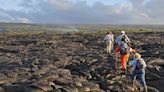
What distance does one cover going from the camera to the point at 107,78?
32156mm

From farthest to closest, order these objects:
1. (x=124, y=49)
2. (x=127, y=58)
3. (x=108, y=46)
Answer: (x=108, y=46)
(x=127, y=58)
(x=124, y=49)

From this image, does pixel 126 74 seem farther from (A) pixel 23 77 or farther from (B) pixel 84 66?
(A) pixel 23 77

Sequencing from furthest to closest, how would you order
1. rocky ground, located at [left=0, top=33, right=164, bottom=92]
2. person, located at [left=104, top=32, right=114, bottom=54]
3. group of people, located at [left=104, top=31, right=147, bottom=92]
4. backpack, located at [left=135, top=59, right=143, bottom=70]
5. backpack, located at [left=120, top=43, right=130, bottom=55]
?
person, located at [left=104, top=32, right=114, bottom=54] < backpack, located at [left=120, top=43, right=130, bottom=55] < rocky ground, located at [left=0, top=33, right=164, bottom=92] < group of people, located at [left=104, top=31, right=147, bottom=92] < backpack, located at [left=135, top=59, right=143, bottom=70]

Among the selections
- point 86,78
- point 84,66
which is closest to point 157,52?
point 84,66

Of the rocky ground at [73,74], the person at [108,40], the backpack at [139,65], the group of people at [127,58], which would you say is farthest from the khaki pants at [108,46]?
the backpack at [139,65]

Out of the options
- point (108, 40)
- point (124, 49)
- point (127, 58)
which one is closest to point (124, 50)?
point (124, 49)

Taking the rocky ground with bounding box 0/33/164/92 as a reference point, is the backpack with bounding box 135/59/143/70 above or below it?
above

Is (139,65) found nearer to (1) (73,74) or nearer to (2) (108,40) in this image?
(1) (73,74)

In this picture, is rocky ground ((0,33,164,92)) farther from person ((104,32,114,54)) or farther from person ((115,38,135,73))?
person ((115,38,135,73))

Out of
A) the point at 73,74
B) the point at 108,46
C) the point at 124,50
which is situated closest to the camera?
the point at 124,50

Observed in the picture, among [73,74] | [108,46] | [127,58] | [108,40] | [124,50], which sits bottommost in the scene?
[73,74]

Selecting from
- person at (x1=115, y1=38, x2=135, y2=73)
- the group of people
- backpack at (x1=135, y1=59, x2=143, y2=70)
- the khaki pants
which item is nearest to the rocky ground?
the khaki pants

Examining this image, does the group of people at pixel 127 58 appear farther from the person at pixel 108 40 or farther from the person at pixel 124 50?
the person at pixel 108 40

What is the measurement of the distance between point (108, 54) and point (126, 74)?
9504 millimetres
